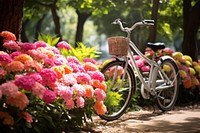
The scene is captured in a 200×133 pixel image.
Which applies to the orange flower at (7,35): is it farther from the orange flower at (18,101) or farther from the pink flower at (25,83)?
the orange flower at (18,101)

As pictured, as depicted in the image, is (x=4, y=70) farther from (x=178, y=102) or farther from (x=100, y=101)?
(x=178, y=102)

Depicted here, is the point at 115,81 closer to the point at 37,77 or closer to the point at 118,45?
the point at 118,45

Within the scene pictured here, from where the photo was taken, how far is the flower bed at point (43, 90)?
12.6 feet

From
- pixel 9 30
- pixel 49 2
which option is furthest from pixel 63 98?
pixel 49 2

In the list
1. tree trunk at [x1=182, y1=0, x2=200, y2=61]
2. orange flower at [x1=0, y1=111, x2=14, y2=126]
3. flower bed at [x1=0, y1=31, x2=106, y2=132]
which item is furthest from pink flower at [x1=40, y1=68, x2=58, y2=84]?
tree trunk at [x1=182, y1=0, x2=200, y2=61]

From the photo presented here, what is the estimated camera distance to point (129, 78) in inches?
246

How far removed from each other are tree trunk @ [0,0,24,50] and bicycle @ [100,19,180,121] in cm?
146

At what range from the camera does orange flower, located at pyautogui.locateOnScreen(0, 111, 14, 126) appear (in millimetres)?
3693

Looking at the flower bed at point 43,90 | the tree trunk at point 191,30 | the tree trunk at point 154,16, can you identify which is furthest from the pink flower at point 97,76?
the tree trunk at point 191,30

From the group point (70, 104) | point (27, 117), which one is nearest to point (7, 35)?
point (70, 104)

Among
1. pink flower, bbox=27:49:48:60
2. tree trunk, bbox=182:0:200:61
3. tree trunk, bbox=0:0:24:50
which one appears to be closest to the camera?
pink flower, bbox=27:49:48:60

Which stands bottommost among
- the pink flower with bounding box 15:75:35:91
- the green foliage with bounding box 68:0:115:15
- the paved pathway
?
the paved pathway

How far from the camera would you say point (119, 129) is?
5.32 m

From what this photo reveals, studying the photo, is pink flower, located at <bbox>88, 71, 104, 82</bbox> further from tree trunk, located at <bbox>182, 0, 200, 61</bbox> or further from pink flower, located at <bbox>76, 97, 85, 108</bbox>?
tree trunk, located at <bbox>182, 0, 200, 61</bbox>
